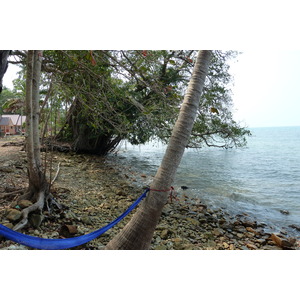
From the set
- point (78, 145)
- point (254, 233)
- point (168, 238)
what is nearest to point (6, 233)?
point (168, 238)

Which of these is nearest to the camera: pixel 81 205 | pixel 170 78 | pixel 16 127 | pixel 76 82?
pixel 81 205

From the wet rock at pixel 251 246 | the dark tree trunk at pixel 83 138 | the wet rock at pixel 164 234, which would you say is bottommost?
the wet rock at pixel 251 246

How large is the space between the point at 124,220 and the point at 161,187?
5.68 feet

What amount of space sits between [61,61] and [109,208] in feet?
7.80

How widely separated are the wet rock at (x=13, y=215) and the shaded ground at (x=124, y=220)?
43 millimetres

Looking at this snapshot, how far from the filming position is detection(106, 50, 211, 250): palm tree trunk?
190 centimetres

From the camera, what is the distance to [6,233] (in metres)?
1.70

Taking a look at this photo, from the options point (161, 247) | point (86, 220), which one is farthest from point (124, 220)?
point (161, 247)

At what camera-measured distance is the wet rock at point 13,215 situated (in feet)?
8.29

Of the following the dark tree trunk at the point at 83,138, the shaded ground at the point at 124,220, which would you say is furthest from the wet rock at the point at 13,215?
the dark tree trunk at the point at 83,138

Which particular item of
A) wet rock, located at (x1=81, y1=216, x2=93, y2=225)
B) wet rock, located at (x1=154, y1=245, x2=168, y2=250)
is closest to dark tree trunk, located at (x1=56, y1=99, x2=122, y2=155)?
wet rock, located at (x1=81, y1=216, x2=93, y2=225)

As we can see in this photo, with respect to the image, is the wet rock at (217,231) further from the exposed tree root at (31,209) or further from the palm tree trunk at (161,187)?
the exposed tree root at (31,209)

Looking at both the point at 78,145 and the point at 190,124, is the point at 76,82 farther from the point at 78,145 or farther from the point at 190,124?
the point at 78,145

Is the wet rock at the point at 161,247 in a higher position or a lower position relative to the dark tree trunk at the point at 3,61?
lower
